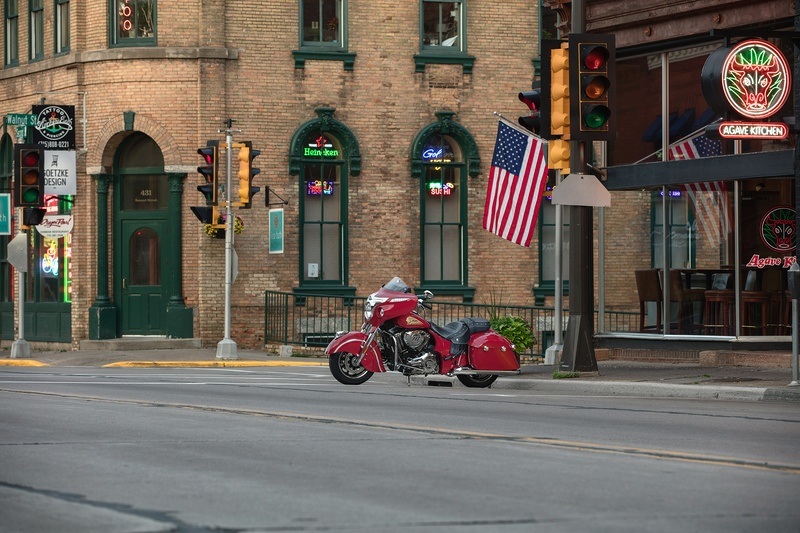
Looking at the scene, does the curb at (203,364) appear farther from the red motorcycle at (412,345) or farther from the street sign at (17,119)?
the red motorcycle at (412,345)

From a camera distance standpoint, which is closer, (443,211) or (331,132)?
(331,132)

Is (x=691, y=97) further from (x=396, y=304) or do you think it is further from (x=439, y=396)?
(x=439, y=396)

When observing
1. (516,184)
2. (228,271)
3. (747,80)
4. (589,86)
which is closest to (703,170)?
(747,80)

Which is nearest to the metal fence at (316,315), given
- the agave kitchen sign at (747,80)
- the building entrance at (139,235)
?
the building entrance at (139,235)

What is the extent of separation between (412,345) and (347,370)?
1062 millimetres

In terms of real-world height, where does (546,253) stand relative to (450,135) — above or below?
below

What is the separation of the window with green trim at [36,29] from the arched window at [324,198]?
7.02 m

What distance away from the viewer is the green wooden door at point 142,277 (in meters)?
31.9

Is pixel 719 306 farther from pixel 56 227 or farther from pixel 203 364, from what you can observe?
pixel 56 227

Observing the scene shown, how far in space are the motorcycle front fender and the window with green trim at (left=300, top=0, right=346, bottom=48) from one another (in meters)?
13.2

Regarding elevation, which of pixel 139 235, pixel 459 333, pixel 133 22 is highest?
pixel 133 22

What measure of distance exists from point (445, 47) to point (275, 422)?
2028cm

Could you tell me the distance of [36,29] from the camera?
3425cm

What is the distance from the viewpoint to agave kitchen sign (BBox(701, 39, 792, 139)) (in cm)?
2030
